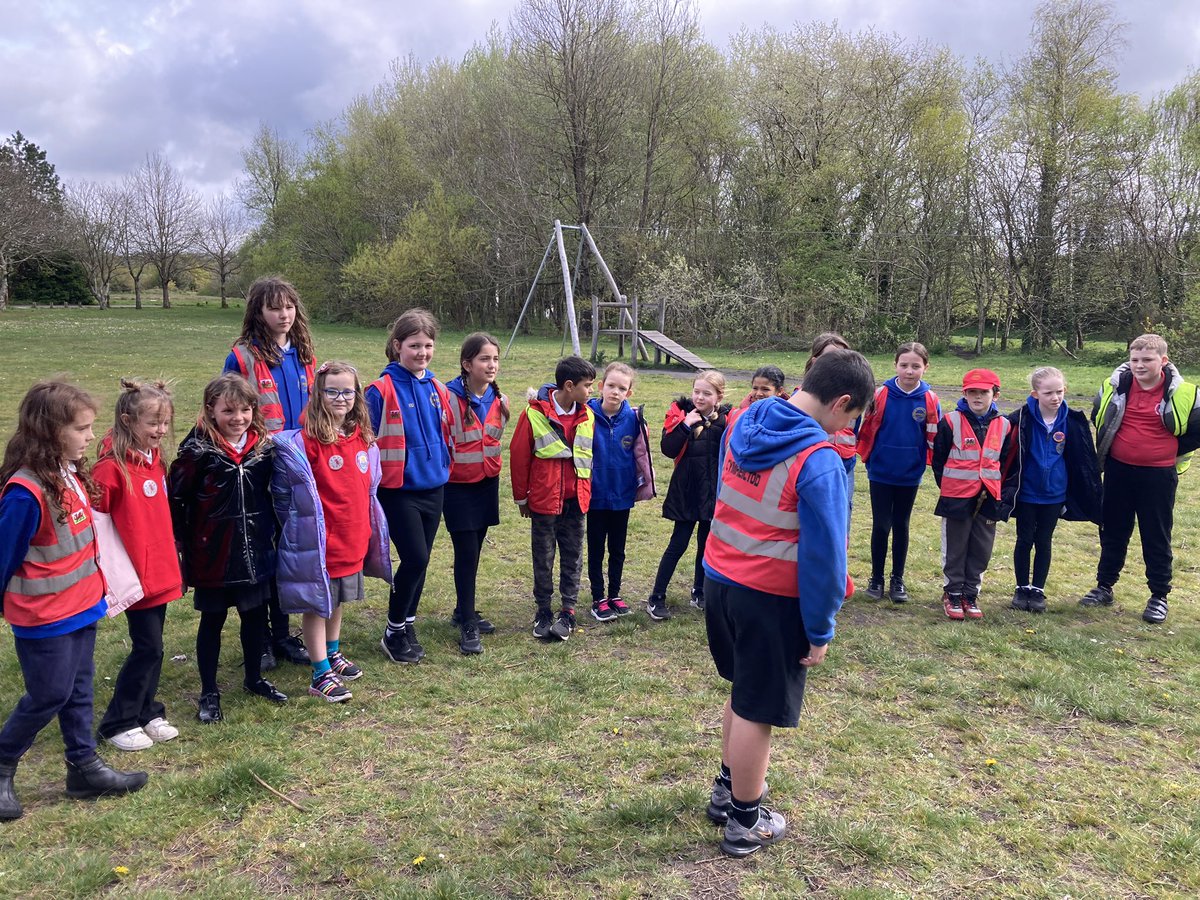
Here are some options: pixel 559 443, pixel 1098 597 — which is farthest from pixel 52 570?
pixel 1098 597

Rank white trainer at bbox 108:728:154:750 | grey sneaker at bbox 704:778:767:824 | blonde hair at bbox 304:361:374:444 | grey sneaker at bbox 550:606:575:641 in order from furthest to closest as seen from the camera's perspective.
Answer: grey sneaker at bbox 550:606:575:641
blonde hair at bbox 304:361:374:444
white trainer at bbox 108:728:154:750
grey sneaker at bbox 704:778:767:824

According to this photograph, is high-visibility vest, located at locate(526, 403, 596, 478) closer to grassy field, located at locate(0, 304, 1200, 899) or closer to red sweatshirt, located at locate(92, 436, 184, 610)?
grassy field, located at locate(0, 304, 1200, 899)

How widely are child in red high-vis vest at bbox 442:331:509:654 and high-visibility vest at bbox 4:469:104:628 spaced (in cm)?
200

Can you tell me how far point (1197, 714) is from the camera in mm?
4223

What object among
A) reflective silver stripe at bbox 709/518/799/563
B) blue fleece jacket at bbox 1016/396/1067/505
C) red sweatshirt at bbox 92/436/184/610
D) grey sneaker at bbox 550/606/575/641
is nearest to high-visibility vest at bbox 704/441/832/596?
reflective silver stripe at bbox 709/518/799/563

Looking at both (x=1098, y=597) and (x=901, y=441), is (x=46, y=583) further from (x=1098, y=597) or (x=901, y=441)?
(x=1098, y=597)

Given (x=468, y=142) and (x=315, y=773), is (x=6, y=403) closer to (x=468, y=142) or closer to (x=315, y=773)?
(x=315, y=773)

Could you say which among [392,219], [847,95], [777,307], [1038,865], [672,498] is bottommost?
[1038,865]

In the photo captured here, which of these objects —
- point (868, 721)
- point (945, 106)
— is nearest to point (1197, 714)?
point (868, 721)

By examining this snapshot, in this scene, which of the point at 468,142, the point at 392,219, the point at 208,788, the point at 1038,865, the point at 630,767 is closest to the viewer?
the point at 1038,865

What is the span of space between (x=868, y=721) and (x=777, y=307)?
2525 cm

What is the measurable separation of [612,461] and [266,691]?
2447mm

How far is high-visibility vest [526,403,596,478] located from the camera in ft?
16.3

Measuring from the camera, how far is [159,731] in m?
3.80
